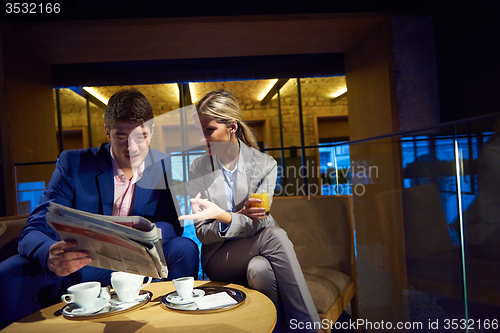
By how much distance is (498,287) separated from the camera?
1.53m

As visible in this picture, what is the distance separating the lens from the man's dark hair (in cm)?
153

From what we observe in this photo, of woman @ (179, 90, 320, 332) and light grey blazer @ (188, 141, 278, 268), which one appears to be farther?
light grey blazer @ (188, 141, 278, 268)

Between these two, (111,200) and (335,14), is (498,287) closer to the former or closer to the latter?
(111,200)

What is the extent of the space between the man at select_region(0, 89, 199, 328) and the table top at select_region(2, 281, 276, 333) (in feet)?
1.05

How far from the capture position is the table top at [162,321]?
864 millimetres

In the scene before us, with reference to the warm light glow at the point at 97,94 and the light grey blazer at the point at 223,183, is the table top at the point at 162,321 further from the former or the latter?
the warm light glow at the point at 97,94

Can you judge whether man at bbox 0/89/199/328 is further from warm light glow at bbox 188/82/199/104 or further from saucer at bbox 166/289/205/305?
warm light glow at bbox 188/82/199/104

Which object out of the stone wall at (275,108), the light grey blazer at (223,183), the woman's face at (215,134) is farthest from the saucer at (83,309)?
the stone wall at (275,108)

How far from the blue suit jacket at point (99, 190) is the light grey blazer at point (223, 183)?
0.16m

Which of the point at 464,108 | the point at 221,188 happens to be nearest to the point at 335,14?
the point at 464,108

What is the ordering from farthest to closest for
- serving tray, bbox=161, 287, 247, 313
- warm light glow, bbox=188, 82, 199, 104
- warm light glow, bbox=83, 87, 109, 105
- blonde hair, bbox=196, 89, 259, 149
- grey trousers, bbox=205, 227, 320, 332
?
warm light glow, bbox=83, 87, 109, 105 < warm light glow, bbox=188, 82, 199, 104 < blonde hair, bbox=196, 89, 259, 149 < grey trousers, bbox=205, 227, 320, 332 < serving tray, bbox=161, 287, 247, 313

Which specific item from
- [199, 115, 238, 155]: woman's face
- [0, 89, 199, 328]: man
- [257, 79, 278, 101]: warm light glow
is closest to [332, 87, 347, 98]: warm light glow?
[257, 79, 278, 101]: warm light glow

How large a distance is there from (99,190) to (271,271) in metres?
0.91

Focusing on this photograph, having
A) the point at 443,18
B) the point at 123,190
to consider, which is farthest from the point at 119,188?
the point at 443,18
